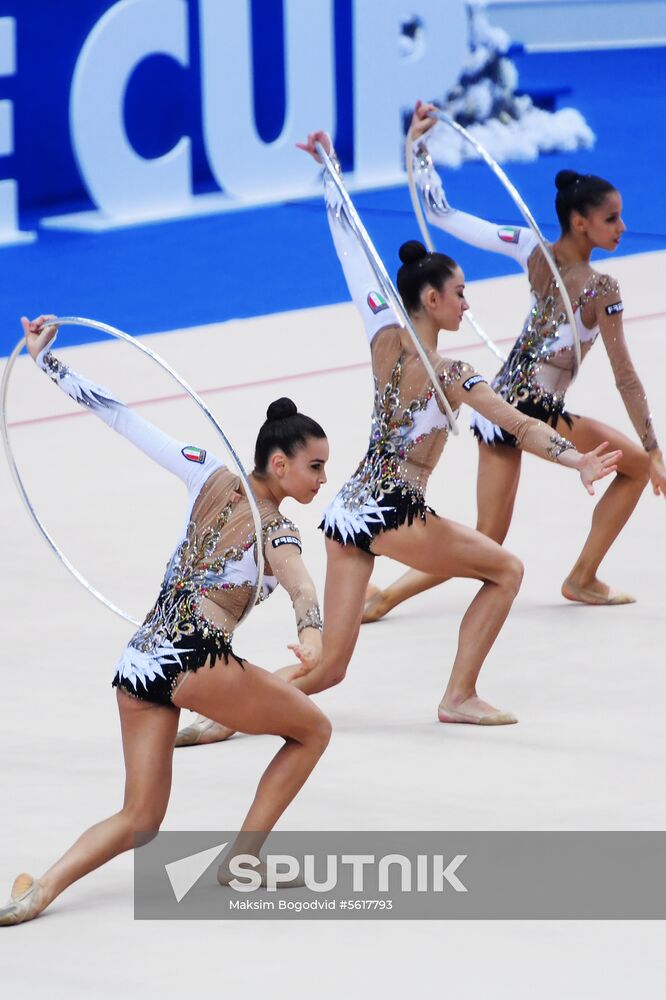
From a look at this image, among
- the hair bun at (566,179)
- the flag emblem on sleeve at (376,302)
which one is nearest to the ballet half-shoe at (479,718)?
the flag emblem on sleeve at (376,302)

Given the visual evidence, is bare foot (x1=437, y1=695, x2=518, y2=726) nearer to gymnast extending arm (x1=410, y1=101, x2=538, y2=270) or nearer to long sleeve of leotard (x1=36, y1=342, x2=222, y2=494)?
long sleeve of leotard (x1=36, y1=342, x2=222, y2=494)

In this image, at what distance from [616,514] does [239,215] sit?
8.77 metres

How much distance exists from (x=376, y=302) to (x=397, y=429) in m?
0.42

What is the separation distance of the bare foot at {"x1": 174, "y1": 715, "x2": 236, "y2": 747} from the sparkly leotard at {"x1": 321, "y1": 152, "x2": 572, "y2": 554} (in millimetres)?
685

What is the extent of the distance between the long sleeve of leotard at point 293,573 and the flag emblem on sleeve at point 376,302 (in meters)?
1.47

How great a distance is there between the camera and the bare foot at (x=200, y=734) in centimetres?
553

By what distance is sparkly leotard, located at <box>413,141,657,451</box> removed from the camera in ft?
20.8

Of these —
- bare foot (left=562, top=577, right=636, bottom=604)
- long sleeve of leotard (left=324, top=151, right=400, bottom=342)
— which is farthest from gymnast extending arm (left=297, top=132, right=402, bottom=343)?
bare foot (left=562, top=577, right=636, bottom=604)

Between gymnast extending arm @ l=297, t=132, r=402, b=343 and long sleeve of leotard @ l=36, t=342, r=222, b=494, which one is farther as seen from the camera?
gymnast extending arm @ l=297, t=132, r=402, b=343

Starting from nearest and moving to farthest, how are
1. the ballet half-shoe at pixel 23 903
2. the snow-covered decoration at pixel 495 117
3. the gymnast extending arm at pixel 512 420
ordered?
the ballet half-shoe at pixel 23 903, the gymnast extending arm at pixel 512 420, the snow-covered decoration at pixel 495 117

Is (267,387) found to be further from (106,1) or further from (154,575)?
(106,1)

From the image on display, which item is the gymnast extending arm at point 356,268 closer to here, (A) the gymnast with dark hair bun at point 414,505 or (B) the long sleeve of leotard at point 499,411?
(A) the gymnast with dark hair bun at point 414,505

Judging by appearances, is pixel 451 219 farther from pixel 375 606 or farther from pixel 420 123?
pixel 375 606
